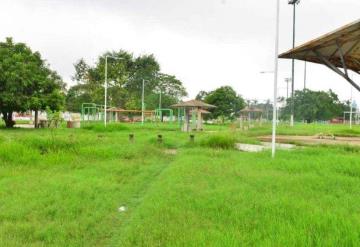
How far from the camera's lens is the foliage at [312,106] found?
277 ft

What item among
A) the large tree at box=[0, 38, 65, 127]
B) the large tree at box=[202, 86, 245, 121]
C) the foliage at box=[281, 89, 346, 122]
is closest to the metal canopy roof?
the large tree at box=[0, 38, 65, 127]

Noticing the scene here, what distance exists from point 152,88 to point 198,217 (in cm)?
6037

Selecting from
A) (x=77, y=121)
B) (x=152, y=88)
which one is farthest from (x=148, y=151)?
(x=152, y=88)

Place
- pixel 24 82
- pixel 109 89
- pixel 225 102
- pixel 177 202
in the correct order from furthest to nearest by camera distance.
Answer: pixel 225 102, pixel 109 89, pixel 24 82, pixel 177 202

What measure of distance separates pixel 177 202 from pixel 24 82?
24.0 m

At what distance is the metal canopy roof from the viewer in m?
9.70

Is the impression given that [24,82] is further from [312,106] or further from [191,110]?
[312,106]

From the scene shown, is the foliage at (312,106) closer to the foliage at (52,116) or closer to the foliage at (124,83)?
the foliage at (124,83)

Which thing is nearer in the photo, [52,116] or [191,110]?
[52,116]

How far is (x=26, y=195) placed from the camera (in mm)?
7387

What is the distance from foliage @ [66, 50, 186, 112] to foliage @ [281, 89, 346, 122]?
1044 inches

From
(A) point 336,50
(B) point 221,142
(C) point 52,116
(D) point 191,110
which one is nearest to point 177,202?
(A) point 336,50

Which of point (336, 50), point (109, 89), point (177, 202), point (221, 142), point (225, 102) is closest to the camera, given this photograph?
point (177, 202)

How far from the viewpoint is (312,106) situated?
8456cm
